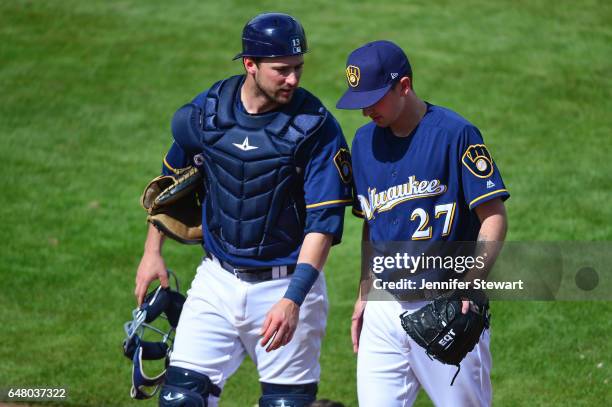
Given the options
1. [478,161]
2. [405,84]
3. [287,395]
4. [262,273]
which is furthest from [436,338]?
[405,84]

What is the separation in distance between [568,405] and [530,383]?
437 mm

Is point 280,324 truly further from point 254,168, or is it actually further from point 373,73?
point 373,73

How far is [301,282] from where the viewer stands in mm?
5293

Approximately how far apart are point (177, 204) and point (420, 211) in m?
1.56

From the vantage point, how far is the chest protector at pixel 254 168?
5516 mm

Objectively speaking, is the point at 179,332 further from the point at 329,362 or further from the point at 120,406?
the point at 329,362

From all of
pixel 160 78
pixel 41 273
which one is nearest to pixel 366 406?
pixel 41 273

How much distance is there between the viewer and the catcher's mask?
20.0 ft

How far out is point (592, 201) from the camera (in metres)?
10.6

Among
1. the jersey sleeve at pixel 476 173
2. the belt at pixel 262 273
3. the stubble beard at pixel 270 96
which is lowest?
the belt at pixel 262 273

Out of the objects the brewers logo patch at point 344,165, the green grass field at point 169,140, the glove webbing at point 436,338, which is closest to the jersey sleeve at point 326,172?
the brewers logo patch at point 344,165

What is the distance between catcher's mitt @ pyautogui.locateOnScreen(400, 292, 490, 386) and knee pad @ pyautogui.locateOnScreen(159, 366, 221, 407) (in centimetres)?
116

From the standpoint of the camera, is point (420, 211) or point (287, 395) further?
point (287, 395)

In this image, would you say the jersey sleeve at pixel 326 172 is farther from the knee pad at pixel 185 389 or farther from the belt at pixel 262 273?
the knee pad at pixel 185 389
